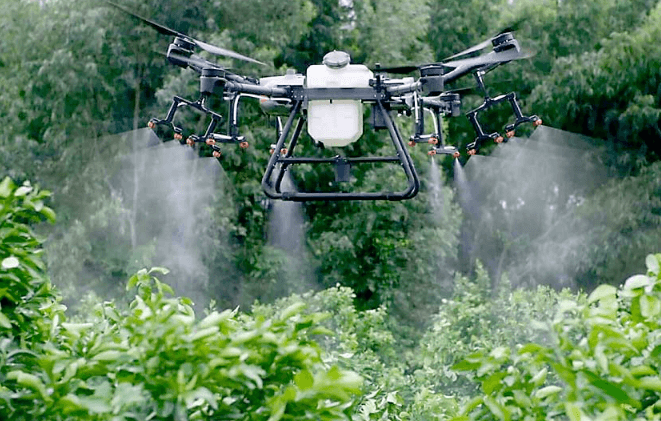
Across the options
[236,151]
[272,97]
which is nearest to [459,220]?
[236,151]

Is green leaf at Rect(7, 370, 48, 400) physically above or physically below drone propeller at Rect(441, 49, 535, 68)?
below

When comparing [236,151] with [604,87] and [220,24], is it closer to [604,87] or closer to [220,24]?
[220,24]

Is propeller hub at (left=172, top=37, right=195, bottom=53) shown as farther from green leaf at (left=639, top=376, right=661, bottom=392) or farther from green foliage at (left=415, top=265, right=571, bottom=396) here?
green foliage at (left=415, top=265, right=571, bottom=396)

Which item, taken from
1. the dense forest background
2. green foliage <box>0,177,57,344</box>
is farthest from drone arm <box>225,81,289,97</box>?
the dense forest background

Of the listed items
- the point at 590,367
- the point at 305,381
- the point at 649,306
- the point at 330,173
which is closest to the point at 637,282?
the point at 649,306

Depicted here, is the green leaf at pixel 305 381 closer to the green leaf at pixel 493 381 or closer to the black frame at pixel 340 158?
the green leaf at pixel 493 381

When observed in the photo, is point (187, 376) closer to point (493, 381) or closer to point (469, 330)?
point (493, 381)
